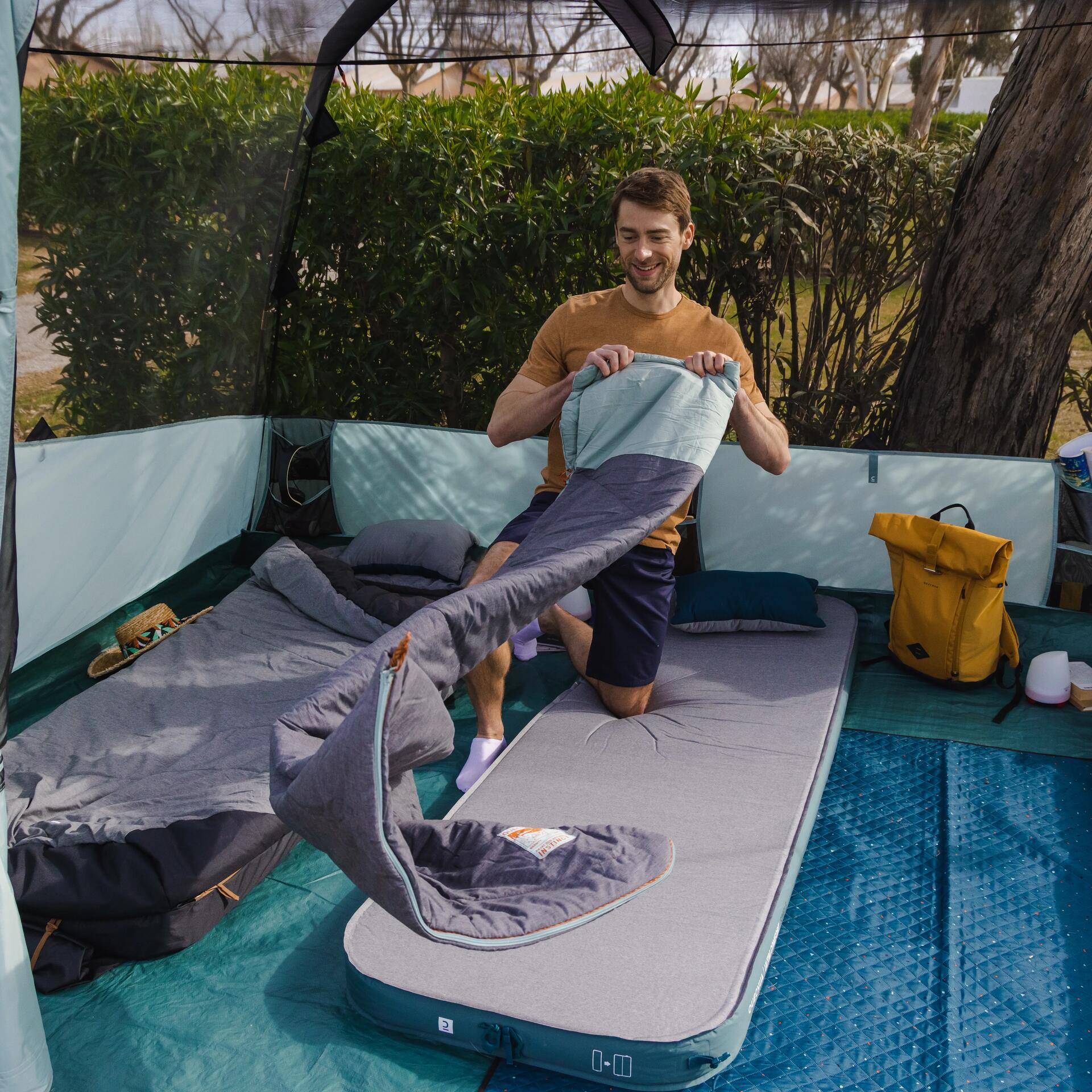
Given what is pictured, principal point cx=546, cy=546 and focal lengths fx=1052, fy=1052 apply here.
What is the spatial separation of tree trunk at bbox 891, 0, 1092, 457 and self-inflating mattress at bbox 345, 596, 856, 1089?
113 cm

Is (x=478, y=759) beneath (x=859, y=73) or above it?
beneath

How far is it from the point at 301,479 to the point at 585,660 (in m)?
1.43

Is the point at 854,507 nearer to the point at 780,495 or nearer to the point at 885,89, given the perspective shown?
the point at 780,495

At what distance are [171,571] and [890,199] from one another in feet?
9.00

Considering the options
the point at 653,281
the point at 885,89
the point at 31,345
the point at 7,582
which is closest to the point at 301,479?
the point at 31,345

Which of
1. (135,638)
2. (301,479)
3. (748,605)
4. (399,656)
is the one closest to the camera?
(399,656)

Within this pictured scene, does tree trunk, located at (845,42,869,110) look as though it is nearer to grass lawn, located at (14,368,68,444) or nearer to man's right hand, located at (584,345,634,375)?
man's right hand, located at (584,345,634,375)

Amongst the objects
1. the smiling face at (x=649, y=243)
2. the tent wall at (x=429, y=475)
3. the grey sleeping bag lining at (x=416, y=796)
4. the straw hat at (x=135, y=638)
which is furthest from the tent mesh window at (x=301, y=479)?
the grey sleeping bag lining at (x=416, y=796)

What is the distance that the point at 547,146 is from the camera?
3.67m

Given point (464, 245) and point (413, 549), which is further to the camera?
point (464, 245)

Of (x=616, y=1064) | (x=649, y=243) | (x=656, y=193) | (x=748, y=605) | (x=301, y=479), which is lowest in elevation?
(x=616, y=1064)

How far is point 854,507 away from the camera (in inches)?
130

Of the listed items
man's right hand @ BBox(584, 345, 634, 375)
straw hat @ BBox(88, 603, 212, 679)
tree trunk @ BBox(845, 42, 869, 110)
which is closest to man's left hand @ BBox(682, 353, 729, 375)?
man's right hand @ BBox(584, 345, 634, 375)

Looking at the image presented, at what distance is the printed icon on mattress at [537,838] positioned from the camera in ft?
5.61
